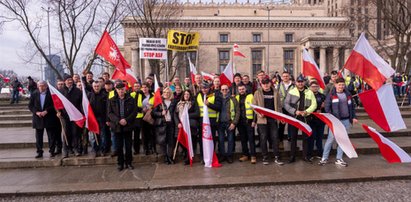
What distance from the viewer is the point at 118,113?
6918 mm

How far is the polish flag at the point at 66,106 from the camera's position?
7.42 metres

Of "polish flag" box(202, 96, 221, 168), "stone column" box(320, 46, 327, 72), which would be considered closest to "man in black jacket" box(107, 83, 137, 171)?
"polish flag" box(202, 96, 221, 168)

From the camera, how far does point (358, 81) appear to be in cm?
1897

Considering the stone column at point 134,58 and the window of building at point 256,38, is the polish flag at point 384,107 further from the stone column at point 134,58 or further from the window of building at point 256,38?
the window of building at point 256,38

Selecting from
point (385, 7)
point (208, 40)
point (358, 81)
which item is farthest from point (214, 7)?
point (358, 81)

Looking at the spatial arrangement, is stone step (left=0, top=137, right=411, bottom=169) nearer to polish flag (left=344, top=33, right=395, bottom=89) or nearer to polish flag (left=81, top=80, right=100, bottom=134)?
polish flag (left=81, top=80, right=100, bottom=134)

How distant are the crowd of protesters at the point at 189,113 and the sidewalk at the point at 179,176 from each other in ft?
1.27

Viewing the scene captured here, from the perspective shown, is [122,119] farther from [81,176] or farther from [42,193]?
[42,193]

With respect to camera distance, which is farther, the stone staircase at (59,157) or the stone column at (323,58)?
the stone column at (323,58)

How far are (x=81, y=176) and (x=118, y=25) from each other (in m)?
19.1

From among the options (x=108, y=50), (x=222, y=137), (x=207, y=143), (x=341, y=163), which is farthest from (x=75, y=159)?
(x=341, y=163)

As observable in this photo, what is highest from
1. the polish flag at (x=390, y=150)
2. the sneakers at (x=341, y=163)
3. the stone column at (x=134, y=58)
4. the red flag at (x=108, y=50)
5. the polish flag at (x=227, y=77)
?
the stone column at (x=134, y=58)

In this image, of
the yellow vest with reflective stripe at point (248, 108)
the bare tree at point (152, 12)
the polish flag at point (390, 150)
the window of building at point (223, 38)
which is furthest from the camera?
the window of building at point (223, 38)

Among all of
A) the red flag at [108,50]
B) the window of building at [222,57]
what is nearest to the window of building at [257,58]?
the window of building at [222,57]
